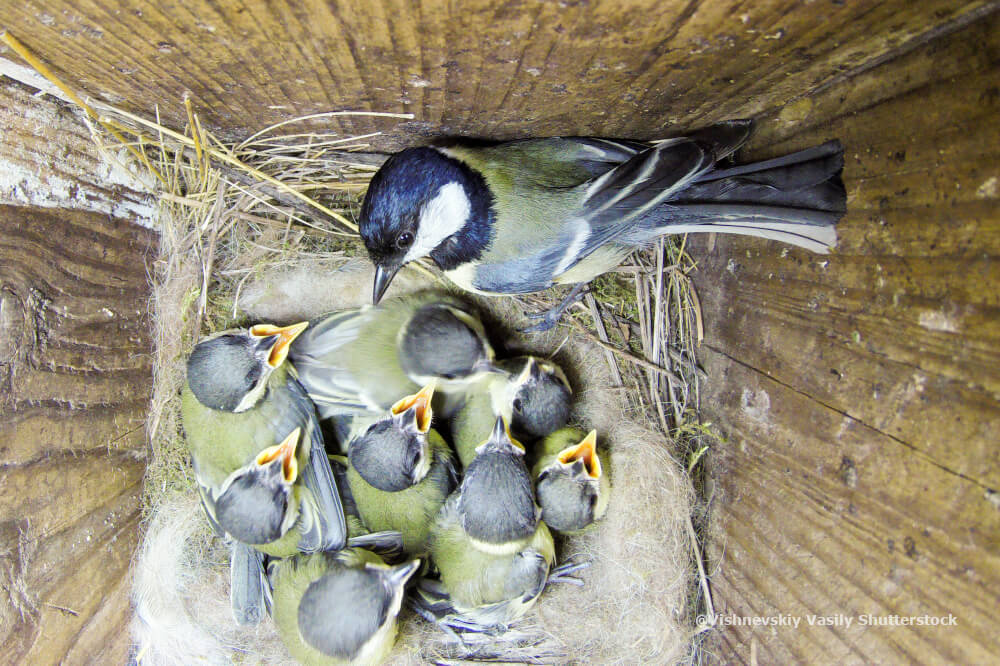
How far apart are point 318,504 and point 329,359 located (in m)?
0.41

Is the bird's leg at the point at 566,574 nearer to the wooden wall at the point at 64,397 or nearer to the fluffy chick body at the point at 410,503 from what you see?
the fluffy chick body at the point at 410,503

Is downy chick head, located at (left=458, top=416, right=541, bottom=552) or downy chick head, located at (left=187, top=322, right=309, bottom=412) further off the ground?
downy chick head, located at (left=187, top=322, right=309, bottom=412)

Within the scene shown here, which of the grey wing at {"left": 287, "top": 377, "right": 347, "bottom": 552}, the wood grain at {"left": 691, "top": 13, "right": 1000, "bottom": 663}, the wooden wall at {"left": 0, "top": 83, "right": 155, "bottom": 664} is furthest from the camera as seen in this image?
the grey wing at {"left": 287, "top": 377, "right": 347, "bottom": 552}

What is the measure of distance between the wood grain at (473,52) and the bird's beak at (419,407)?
721 mm

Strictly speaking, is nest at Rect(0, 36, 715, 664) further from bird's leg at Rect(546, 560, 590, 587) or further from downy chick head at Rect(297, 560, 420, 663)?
downy chick head at Rect(297, 560, 420, 663)

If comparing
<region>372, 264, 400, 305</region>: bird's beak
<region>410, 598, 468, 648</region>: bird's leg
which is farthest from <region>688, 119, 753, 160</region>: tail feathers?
<region>410, 598, 468, 648</region>: bird's leg

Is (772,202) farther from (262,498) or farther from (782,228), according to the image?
(262,498)

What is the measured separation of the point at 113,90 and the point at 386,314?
0.85 meters

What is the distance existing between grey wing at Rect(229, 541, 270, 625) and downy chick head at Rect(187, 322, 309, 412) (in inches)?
15.3

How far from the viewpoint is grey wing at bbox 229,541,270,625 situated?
5.28 feet

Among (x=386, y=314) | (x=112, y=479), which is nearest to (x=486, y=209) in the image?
(x=386, y=314)

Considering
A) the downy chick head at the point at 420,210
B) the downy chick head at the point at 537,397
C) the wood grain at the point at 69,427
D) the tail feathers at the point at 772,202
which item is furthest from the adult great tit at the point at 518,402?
the wood grain at the point at 69,427

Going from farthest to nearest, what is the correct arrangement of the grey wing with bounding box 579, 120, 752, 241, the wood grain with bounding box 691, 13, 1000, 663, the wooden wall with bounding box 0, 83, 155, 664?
the grey wing with bounding box 579, 120, 752, 241 < the wooden wall with bounding box 0, 83, 155, 664 < the wood grain with bounding box 691, 13, 1000, 663

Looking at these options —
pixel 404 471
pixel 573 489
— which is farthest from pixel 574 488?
pixel 404 471
